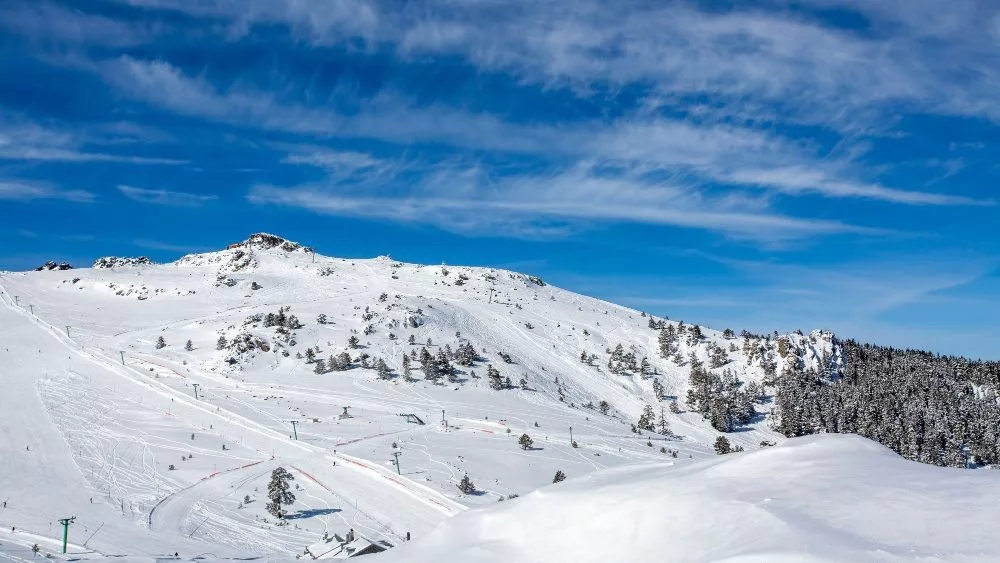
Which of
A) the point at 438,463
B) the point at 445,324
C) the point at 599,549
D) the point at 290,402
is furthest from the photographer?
the point at 445,324

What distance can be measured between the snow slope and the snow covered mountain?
1.73m

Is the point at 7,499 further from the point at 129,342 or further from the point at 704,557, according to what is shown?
the point at 129,342

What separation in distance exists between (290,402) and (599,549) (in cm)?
5237

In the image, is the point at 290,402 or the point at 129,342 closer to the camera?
→ the point at 290,402

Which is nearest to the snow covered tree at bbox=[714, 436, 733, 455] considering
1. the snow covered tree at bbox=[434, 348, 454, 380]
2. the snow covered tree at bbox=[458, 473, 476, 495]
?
the snow covered tree at bbox=[434, 348, 454, 380]

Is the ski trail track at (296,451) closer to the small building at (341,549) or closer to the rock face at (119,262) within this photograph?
the small building at (341,549)

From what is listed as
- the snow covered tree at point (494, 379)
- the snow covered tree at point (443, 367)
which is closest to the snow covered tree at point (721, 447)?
the snow covered tree at point (494, 379)

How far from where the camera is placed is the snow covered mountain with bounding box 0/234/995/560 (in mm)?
33938

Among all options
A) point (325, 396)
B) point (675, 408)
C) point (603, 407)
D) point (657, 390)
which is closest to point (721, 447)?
point (603, 407)

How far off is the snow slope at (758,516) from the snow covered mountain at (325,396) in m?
1.73

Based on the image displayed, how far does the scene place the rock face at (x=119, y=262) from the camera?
403ft

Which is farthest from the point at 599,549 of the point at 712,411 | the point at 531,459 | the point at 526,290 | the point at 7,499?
the point at 526,290

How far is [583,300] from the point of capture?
380ft

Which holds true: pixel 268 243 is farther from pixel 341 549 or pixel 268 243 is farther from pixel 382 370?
pixel 341 549
